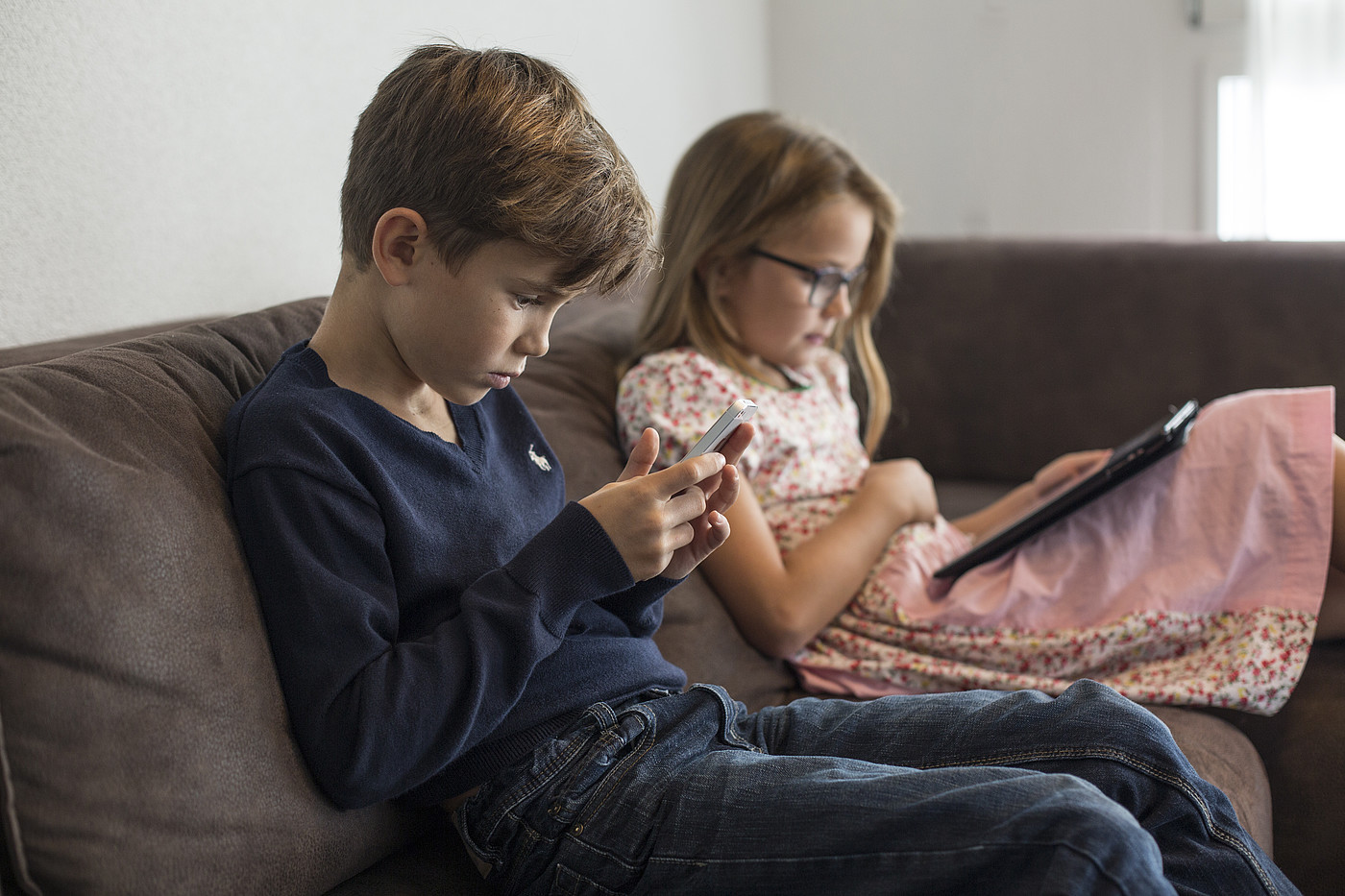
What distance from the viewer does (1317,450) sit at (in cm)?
131

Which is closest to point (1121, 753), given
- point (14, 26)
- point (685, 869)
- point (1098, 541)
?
point (685, 869)

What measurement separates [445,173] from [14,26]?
462 mm

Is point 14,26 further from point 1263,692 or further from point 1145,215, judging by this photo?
point 1145,215

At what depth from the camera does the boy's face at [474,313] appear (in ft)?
2.92

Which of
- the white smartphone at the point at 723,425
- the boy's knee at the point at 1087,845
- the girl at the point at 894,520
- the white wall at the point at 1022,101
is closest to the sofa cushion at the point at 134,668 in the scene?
the white smartphone at the point at 723,425

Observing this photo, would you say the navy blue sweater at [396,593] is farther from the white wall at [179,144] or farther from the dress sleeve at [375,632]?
the white wall at [179,144]

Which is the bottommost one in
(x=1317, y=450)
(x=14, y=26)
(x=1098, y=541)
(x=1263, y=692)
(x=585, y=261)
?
(x=1263, y=692)

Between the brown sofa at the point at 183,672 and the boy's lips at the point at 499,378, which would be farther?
the boy's lips at the point at 499,378

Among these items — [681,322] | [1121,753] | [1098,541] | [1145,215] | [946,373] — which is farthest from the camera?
[1145,215]

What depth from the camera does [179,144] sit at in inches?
46.6

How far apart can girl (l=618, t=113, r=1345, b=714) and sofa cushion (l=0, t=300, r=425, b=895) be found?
2.04 feet

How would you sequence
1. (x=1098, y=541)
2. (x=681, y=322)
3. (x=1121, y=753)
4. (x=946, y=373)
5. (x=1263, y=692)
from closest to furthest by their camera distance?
(x=1121, y=753) → (x=1263, y=692) → (x=1098, y=541) → (x=681, y=322) → (x=946, y=373)

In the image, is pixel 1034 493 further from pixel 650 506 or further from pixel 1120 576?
pixel 650 506

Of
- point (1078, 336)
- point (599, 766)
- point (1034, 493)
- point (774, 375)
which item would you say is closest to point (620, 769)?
point (599, 766)
